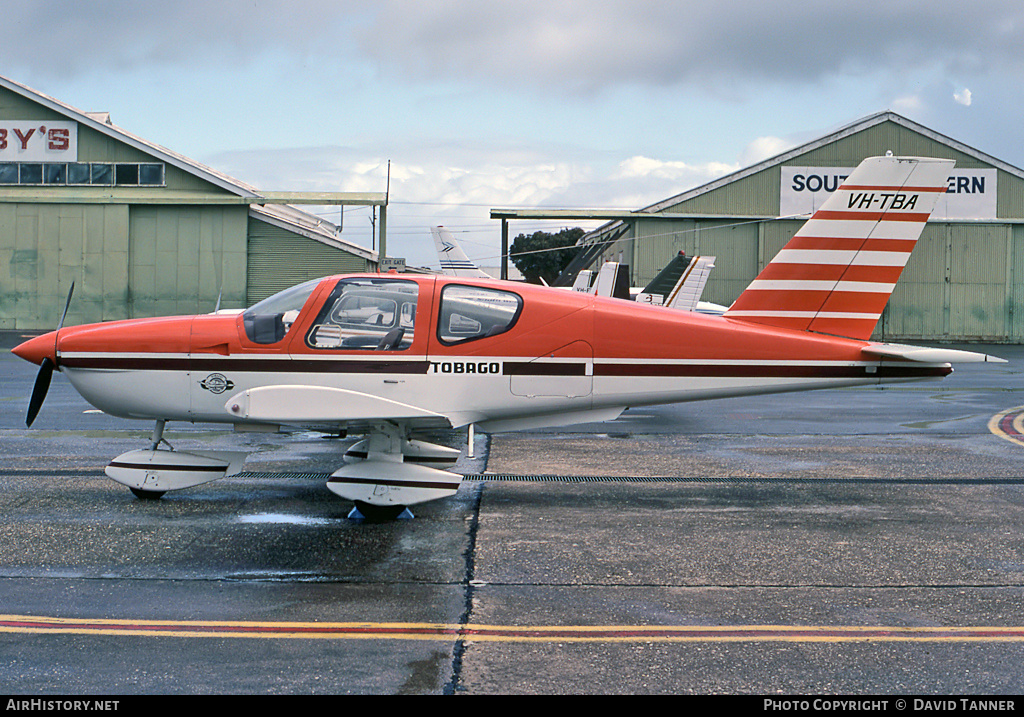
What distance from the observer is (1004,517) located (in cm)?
770

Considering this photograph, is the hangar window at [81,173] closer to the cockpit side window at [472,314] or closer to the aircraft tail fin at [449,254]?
the aircraft tail fin at [449,254]

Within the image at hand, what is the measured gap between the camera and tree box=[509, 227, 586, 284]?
109 meters

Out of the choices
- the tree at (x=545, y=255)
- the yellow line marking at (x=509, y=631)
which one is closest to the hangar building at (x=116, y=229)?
the yellow line marking at (x=509, y=631)

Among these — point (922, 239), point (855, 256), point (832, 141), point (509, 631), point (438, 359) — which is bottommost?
point (509, 631)

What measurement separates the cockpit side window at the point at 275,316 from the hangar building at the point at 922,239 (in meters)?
32.5

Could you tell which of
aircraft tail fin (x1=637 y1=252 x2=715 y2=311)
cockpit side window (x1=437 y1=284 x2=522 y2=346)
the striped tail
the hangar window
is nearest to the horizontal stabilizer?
the striped tail

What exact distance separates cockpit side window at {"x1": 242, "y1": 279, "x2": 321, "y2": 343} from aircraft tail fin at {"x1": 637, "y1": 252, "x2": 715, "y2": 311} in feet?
56.1

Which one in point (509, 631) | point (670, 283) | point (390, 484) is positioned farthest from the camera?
point (670, 283)

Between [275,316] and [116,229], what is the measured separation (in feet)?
107

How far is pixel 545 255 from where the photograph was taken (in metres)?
112

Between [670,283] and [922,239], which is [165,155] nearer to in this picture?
[670,283]

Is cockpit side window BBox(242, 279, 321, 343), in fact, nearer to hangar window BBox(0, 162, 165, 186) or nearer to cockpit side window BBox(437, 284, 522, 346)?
cockpit side window BBox(437, 284, 522, 346)

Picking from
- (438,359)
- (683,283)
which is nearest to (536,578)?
(438,359)
